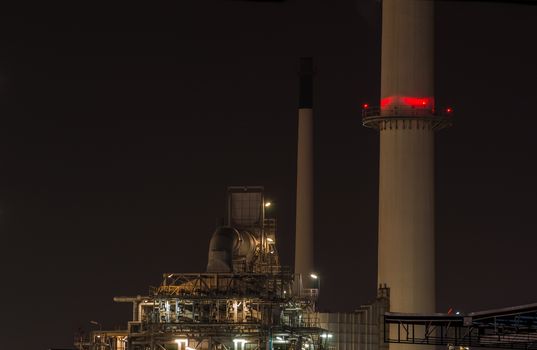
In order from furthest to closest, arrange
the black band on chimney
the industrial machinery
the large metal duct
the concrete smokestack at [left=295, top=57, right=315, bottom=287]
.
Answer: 1. the black band on chimney
2. the concrete smokestack at [left=295, top=57, right=315, bottom=287]
3. the large metal duct
4. the industrial machinery

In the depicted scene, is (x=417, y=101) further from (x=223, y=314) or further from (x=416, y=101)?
(x=223, y=314)

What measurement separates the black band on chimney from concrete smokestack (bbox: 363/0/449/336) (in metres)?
35.1

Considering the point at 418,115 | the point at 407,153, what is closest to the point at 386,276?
the point at 407,153

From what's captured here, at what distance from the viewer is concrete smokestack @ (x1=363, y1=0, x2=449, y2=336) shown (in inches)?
2312

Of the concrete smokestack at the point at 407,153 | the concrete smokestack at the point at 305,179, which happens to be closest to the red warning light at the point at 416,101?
the concrete smokestack at the point at 407,153

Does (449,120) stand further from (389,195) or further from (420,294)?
(420,294)

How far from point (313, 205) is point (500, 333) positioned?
190ft

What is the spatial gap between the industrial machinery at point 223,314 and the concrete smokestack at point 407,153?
218 inches

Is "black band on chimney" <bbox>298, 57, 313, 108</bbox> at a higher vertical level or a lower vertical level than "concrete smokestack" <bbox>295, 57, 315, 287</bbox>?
higher

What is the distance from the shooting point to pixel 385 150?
6009 cm

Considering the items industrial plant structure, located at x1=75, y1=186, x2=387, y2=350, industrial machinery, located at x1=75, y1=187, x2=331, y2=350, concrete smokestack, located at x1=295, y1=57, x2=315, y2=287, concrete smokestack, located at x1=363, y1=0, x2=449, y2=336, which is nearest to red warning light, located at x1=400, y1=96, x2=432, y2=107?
concrete smokestack, located at x1=363, y1=0, x2=449, y2=336

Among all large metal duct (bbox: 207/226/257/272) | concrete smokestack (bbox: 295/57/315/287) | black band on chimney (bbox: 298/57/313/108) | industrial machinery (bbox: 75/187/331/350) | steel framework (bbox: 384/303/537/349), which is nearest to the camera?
steel framework (bbox: 384/303/537/349)

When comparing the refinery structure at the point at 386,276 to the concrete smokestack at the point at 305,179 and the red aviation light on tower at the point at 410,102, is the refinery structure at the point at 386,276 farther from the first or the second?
the concrete smokestack at the point at 305,179

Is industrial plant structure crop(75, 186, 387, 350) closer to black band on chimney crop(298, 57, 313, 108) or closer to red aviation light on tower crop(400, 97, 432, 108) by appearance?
red aviation light on tower crop(400, 97, 432, 108)
